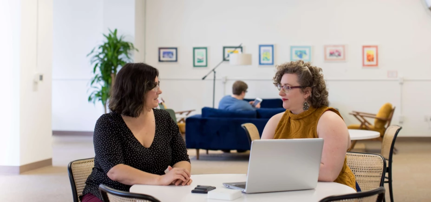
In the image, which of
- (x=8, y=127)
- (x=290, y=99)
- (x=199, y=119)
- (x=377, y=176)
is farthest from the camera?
(x=199, y=119)

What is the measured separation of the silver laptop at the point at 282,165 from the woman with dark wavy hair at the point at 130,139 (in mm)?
419

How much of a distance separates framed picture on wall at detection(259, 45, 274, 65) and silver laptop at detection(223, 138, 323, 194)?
328 inches

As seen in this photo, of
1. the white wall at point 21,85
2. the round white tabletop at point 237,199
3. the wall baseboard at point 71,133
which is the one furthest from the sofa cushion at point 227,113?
the round white tabletop at point 237,199

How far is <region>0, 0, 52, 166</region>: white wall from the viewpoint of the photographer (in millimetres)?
6031

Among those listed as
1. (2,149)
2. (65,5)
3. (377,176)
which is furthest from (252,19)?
(377,176)

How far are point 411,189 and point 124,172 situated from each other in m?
4.00

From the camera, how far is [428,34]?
31.9 feet

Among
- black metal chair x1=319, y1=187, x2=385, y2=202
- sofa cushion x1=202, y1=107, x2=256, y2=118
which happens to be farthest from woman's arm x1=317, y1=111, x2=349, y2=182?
sofa cushion x1=202, y1=107, x2=256, y2=118

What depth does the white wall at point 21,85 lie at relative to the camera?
603 centimetres

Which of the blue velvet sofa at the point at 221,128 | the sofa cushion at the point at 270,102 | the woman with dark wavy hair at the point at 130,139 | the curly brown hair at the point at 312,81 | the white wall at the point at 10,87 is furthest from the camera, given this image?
the sofa cushion at the point at 270,102

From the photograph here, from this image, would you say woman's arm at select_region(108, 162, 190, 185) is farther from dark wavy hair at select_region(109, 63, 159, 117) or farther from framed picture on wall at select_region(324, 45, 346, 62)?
framed picture on wall at select_region(324, 45, 346, 62)

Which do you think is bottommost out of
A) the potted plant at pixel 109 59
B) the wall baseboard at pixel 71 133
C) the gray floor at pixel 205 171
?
the gray floor at pixel 205 171

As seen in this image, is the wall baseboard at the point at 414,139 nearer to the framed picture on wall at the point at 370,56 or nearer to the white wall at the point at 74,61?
the framed picture on wall at the point at 370,56

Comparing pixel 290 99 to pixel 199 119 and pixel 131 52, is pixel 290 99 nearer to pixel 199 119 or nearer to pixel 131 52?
pixel 199 119
